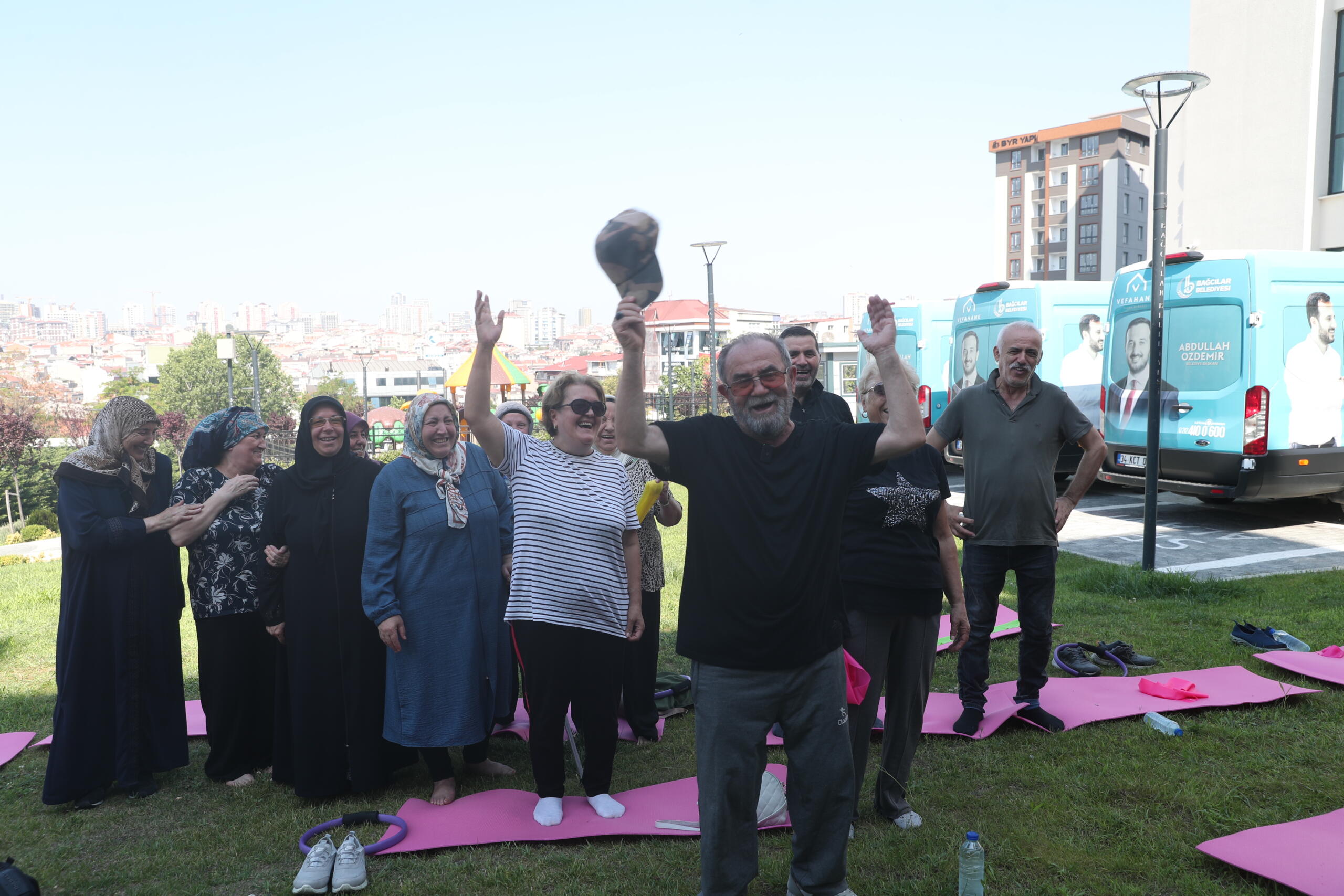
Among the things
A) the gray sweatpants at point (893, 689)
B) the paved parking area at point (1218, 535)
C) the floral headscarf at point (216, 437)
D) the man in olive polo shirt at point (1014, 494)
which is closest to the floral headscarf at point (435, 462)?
the floral headscarf at point (216, 437)

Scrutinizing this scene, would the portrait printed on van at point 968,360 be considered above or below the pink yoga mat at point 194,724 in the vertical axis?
above

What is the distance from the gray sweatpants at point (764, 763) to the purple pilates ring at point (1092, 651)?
10.6ft

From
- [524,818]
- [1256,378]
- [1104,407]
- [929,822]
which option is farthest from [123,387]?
[929,822]

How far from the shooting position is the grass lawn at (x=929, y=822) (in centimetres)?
330

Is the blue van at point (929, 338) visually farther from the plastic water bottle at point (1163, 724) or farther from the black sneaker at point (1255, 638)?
the plastic water bottle at point (1163, 724)

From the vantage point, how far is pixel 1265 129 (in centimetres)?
1964

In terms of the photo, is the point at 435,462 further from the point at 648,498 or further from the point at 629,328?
the point at 629,328

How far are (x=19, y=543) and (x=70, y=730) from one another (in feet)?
58.8

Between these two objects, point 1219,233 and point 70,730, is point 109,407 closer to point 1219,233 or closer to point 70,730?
point 70,730

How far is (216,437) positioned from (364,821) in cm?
186

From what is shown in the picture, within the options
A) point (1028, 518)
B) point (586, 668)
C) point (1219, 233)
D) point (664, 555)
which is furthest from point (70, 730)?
point (1219, 233)

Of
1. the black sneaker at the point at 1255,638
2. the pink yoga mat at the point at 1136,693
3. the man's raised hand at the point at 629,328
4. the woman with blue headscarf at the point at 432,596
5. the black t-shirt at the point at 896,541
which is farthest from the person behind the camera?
the black sneaker at the point at 1255,638

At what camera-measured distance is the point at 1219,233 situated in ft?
68.2

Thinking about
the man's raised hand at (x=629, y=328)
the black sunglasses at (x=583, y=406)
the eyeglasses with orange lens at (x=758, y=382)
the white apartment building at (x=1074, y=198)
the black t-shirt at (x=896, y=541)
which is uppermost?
the white apartment building at (x=1074, y=198)
